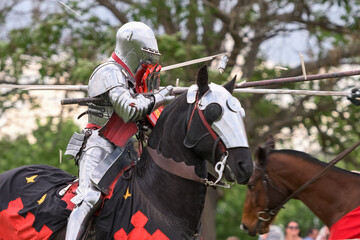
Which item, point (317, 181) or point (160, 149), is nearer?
point (160, 149)

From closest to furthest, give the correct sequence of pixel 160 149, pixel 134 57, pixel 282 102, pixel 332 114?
pixel 160 149 < pixel 134 57 < pixel 332 114 < pixel 282 102

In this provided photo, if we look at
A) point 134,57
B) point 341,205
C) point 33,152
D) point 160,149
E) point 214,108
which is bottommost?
point 33,152

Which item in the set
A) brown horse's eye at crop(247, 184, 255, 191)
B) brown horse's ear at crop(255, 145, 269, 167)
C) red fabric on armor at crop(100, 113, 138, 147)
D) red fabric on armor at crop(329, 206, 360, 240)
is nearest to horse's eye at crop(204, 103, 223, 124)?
red fabric on armor at crop(100, 113, 138, 147)

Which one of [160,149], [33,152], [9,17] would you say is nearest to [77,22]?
[9,17]

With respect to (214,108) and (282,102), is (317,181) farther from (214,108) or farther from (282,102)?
(282,102)

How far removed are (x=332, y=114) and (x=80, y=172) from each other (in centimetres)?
1051

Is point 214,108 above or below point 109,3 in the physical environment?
below

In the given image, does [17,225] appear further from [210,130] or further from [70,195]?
[210,130]

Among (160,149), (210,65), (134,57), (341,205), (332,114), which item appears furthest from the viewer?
(332,114)

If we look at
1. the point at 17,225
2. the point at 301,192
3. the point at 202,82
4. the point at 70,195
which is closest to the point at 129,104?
the point at 202,82

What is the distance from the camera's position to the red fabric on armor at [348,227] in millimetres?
6242

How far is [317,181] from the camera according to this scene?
22.9ft

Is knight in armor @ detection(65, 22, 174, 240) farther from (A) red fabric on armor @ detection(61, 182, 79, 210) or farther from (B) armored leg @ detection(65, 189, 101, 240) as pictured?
(A) red fabric on armor @ detection(61, 182, 79, 210)

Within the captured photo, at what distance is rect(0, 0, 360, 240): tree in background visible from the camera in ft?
44.9
